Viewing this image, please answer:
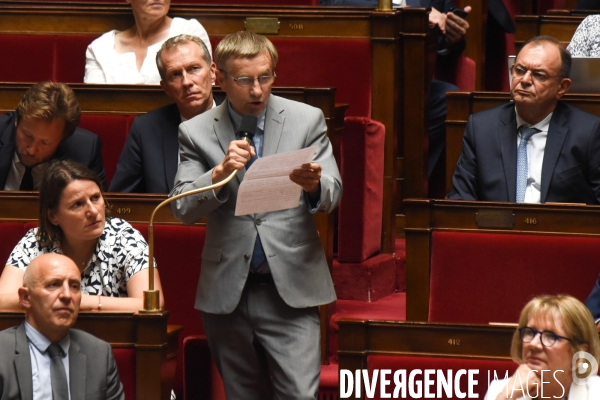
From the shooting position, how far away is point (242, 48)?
4.65 ft

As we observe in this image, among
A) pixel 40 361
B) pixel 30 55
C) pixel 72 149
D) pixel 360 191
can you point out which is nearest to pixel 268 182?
pixel 40 361

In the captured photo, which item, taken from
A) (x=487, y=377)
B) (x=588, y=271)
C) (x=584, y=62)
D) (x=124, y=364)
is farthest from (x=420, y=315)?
(x=584, y=62)

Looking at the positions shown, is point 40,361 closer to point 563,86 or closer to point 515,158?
point 515,158

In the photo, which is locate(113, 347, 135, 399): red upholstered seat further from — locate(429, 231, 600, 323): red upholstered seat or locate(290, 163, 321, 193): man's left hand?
locate(429, 231, 600, 323): red upholstered seat

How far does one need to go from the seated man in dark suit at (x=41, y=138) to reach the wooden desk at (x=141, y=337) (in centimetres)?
48

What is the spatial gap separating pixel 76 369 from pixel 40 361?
5 cm

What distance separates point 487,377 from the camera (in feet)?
4.31

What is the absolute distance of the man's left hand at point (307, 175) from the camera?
1.33 meters

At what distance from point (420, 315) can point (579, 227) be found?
10.4 inches

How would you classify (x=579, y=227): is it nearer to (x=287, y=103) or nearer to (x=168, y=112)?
(x=287, y=103)

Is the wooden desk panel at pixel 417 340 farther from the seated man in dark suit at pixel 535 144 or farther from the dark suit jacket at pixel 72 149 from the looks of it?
the dark suit jacket at pixel 72 149

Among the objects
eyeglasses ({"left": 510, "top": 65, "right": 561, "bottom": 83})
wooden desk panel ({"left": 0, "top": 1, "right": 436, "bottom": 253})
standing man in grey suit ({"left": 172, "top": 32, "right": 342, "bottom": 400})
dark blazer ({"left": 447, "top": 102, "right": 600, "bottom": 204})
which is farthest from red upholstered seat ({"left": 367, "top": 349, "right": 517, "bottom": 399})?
wooden desk panel ({"left": 0, "top": 1, "right": 436, "bottom": 253})

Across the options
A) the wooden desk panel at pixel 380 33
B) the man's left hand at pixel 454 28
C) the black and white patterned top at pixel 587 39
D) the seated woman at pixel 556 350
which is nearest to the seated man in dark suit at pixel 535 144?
the black and white patterned top at pixel 587 39

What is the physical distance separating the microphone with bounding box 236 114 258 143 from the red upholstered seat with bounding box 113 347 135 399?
322mm
